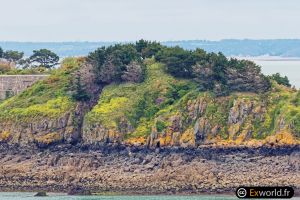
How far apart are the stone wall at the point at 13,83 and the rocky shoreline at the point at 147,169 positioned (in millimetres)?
15133

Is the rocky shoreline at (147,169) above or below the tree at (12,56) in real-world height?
below

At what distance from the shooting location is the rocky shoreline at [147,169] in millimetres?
83250

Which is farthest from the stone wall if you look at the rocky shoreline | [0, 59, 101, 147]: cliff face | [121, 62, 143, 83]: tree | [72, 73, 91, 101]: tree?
the rocky shoreline

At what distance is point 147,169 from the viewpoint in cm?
8562

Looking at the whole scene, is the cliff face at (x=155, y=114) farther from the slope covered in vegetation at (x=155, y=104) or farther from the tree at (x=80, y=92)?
the tree at (x=80, y=92)

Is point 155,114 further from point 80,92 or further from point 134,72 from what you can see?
point 80,92

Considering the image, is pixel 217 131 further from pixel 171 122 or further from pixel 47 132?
pixel 47 132

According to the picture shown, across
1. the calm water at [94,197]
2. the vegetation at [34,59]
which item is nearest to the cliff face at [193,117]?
the calm water at [94,197]

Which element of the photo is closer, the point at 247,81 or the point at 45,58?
the point at 247,81

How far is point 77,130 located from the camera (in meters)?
90.9

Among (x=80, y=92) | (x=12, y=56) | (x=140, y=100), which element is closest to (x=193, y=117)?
(x=140, y=100)

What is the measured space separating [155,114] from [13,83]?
16602mm

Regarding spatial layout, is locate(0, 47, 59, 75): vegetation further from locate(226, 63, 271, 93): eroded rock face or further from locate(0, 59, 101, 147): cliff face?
locate(226, 63, 271, 93): eroded rock face

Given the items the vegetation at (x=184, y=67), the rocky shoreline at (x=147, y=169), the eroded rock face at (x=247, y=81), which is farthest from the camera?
the vegetation at (x=184, y=67)
